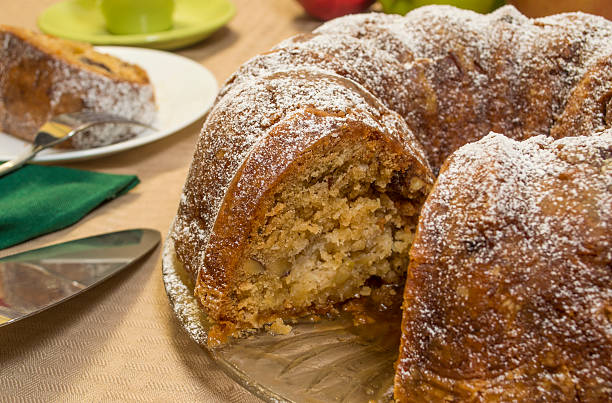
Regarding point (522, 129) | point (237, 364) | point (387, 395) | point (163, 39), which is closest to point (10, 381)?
point (237, 364)

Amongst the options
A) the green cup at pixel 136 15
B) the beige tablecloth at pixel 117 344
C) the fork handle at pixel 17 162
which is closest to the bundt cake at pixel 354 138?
the beige tablecloth at pixel 117 344

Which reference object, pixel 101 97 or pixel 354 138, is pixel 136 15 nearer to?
pixel 101 97

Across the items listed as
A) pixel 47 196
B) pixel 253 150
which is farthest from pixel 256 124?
pixel 47 196

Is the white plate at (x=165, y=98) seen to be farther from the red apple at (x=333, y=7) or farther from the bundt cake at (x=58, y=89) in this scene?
the red apple at (x=333, y=7)

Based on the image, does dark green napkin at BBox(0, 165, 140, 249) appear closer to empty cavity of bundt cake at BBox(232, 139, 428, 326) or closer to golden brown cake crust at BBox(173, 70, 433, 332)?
golden brown cake crust at BBox(173, 70, 433, 332)

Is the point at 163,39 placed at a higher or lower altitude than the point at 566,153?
lower

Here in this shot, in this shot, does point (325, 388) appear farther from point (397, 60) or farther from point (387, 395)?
point (397, 60)
